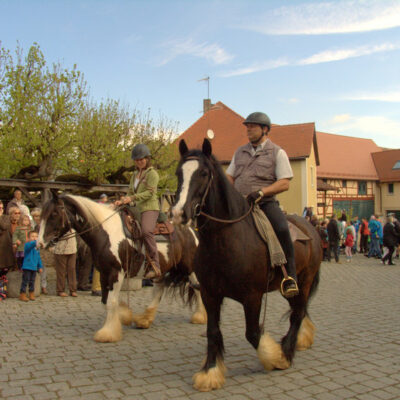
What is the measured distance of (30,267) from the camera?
8.73 metres

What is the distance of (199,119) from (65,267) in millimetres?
36569

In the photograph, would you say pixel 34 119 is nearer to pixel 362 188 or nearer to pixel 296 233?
pixel 296 233

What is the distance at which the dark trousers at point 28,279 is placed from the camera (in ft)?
28.9

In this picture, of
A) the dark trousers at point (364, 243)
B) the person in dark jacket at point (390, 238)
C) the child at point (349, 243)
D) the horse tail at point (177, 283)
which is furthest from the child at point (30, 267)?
the dark trousers at point (364, 243)

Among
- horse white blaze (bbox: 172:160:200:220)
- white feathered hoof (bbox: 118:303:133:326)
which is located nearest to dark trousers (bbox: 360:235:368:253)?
white feathered hoof (bbox: 118:303:133:326)

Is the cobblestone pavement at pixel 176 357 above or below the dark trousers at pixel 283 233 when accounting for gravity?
below

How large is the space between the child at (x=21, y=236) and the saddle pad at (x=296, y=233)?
656cm

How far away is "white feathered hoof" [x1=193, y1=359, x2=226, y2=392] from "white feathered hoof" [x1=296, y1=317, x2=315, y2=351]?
1628mm

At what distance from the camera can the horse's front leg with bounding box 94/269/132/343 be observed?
5.73 metres

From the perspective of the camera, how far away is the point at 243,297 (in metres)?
4.12

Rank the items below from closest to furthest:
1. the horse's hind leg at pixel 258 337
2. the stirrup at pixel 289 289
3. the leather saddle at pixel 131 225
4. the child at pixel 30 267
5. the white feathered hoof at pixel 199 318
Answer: the horse's hind leg at pixel 258 337 < the stirrup at pixel 289 289 < the leather saddle at pixel 131 225 < the white feathered hoof at pixel 199 318 < the child at pixel 30 267

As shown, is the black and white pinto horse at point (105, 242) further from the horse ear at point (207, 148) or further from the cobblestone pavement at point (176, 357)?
the horse ear at point (207, 148)

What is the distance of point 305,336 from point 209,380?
1878mm

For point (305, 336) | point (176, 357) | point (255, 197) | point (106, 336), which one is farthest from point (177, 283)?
point (255, 197)
